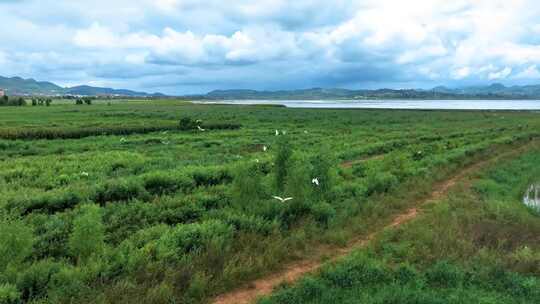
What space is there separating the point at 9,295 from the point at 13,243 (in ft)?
3.84

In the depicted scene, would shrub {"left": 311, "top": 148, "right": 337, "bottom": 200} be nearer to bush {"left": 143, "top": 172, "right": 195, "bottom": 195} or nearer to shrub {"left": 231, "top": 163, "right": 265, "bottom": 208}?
shrub {"left": 231, "top": 163, "right": 265, "bottom": 208}

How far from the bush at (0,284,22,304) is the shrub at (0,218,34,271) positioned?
765 millimetres

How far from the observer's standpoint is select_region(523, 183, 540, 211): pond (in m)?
14.9

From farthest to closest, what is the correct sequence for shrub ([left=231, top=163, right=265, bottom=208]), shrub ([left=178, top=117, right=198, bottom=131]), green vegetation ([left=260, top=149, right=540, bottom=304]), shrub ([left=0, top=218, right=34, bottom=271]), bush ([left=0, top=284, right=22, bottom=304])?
shrub ([left=178, top=117, right=198, bottom=131]) < shrub ([left=231, top=163, right=265, bottom=208]) < green vegetation ([left=260, top=149, right=540, bottom=304]) < shrub ([left=0, top=218, right=34, bottom=271]) < bush ([left=0, top=284, right=22, bottom=304])

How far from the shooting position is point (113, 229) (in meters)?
9.21

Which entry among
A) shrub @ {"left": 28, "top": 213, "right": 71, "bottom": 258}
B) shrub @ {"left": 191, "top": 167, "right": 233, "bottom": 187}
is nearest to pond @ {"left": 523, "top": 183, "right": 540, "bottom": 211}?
shrub @ {"left": 191, "top": 167, "right": 233, "bottom": 187}

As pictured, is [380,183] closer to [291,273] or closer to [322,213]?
[322,213]

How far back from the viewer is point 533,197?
1650 cm

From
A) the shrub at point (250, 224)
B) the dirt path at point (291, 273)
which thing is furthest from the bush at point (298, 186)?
the dirt path at point (291, 273)

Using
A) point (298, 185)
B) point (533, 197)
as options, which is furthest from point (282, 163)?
point (533, 197)

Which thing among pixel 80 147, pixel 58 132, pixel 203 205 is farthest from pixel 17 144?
pixel 203 205

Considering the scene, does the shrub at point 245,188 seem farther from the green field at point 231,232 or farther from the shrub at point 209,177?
the shrub at point 209,177

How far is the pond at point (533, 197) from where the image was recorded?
48.9ft

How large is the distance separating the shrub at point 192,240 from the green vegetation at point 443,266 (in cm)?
205
